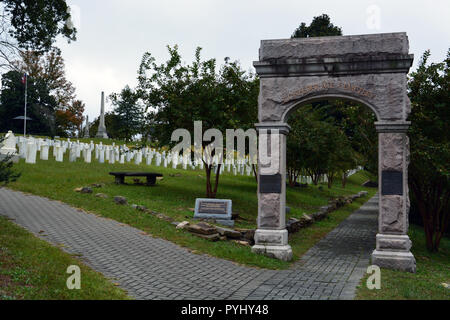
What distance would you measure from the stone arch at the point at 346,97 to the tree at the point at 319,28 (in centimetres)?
4258

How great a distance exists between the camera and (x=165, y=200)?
1555 cm

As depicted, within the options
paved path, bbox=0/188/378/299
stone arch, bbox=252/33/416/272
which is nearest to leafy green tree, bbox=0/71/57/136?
paved path, bbox=0/188/378/299

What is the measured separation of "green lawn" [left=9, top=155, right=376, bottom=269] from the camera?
10.5 meters

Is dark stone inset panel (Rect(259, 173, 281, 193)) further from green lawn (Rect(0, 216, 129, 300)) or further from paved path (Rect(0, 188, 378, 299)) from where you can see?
green lawn (Rect(0, 216, 129, 300))

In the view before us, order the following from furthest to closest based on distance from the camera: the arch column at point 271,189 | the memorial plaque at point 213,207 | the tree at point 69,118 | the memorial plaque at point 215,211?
the tree at point 69,118 < the memorial plaque at point 213,207 < the memorial plaque at point 215,211 < the arch column at point 271,189

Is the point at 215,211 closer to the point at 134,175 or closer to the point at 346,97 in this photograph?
the point at 346,97

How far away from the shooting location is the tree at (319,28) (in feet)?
165

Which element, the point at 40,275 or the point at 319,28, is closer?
the point at 40,275

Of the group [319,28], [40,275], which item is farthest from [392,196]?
[319,28]

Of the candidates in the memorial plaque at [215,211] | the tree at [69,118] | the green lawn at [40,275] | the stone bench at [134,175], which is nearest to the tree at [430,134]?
the memorial plaque at [215,211]

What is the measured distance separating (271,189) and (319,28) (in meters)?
45.2

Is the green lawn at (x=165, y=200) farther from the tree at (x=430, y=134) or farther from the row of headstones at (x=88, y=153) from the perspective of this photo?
the tree at (x=430, y=134)

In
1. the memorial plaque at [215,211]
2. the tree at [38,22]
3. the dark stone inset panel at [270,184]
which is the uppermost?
the tree at [38,22]
